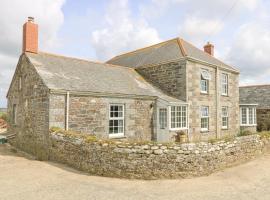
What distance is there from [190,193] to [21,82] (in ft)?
40.9

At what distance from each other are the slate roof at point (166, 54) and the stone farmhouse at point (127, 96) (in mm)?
128

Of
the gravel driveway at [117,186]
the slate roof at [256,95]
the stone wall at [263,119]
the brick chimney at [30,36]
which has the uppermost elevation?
the brick chimney at [30,36]

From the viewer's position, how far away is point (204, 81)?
58.5 feet

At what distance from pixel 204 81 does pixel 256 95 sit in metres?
11.8

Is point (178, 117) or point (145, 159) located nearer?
point (145, 159)

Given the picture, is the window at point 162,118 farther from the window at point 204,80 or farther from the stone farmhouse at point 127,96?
the window at point 204,80

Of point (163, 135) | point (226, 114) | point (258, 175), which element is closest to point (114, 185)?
point (258, 175)

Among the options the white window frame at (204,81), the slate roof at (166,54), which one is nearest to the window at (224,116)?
the white window frame at (204,81)

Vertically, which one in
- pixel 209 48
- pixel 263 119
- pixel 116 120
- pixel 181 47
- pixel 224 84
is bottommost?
pixel 263 119

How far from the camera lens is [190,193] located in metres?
6.78

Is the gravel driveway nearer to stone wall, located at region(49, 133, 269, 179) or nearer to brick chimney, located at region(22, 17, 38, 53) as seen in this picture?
stone wall, located at region(49, 133, 269, 179)

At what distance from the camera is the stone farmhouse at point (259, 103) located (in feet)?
71.9

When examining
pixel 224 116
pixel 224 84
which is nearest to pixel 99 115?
pixel 224 116

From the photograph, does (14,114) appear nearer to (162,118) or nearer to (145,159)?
(162,118)
